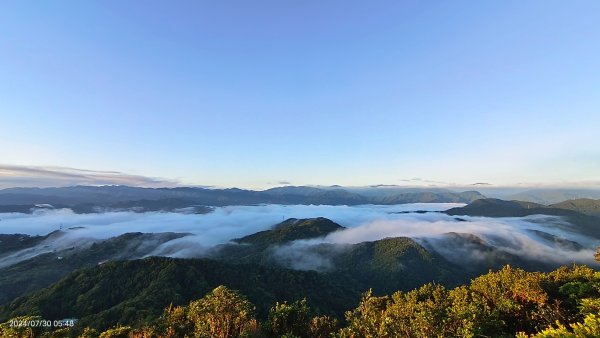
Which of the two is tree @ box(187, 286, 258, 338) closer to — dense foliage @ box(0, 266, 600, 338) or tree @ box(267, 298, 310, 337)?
dense foliage @ box(0, 266, 600, 338)

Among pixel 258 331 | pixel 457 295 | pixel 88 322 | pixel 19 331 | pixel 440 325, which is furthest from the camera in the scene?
pixel 88 322

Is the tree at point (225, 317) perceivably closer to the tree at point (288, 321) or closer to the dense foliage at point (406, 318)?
the dense foliage at point (406, 318)

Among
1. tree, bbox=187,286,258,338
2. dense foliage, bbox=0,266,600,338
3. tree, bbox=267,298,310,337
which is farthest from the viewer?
tree, bbox=267,298,310,337

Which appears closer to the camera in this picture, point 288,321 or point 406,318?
point 288,321

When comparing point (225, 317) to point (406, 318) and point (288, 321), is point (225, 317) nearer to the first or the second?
point (288, 321)

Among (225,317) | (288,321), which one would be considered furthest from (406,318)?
(225,317)

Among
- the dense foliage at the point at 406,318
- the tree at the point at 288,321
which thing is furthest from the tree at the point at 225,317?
the tree at the point at 288,321

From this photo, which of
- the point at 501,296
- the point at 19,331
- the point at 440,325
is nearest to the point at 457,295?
the point at 501,296

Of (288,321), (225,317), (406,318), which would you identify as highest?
(225,317)

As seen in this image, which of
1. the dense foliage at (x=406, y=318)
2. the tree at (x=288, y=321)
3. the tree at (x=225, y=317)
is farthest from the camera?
the tree at (x=288, y=321)

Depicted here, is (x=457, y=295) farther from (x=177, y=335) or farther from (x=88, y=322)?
(x=88, y=322)

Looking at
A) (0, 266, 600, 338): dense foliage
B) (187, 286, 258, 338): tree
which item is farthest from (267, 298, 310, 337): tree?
(187, 286, 258, 338): tree
